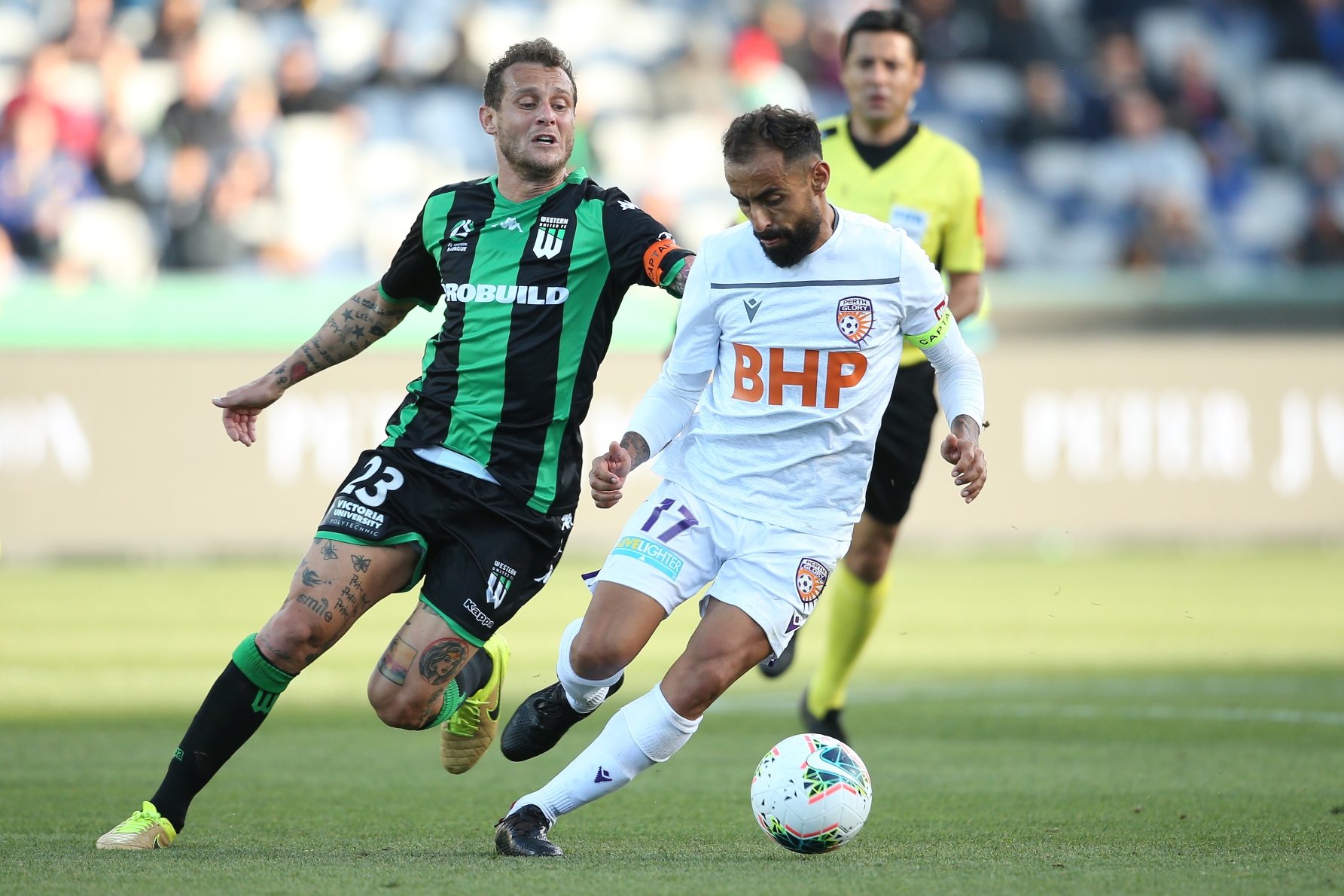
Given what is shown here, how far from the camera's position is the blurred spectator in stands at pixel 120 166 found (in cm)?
1574

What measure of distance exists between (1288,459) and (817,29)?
6.98 m

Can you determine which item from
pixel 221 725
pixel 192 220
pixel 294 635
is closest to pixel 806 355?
pixel 294 635

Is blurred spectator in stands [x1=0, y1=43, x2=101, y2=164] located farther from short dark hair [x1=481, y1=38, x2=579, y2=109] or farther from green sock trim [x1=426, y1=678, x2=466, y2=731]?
green sock trim [x1=426, y1=678, x2=466, y2=731]

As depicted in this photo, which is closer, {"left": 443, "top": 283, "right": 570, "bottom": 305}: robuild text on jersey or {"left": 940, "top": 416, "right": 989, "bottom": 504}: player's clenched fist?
{"left": 940, "top": 416, "right": 989, "bottom": 504}: player's clenched fist

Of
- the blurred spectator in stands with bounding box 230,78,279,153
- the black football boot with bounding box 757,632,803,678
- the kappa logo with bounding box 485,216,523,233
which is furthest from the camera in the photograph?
the blurred spectator in stands with bounding box 230,78,279,153

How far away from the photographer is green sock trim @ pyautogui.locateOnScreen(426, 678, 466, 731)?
210 inches

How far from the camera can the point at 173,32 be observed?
16734 mm

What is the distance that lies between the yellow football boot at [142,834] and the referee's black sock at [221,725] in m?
0.03

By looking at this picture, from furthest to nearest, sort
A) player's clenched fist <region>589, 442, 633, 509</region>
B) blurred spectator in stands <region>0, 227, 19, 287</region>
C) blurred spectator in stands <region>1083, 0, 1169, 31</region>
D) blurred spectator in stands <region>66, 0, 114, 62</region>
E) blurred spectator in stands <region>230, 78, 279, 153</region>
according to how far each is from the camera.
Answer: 1. blurred spectator in stands <region>1083, 0, 1169, 31</region>
2. blurred spectator in stands <region>66, 0, 114, 62</region>
3. blurred spectator in stands <region>230, 78, 279, 153</region>
4. blurred spectator in stands <region>0, 227, 19, 287</region>
5. player's clenched fist <region>589, 442, 633, 509</region>

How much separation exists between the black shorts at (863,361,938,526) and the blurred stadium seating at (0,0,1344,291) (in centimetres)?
777

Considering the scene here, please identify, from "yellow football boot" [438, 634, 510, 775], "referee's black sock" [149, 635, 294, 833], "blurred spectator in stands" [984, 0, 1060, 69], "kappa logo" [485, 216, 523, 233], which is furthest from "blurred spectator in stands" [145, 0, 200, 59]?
"referee's black sock" [149, 635, 294, 833]

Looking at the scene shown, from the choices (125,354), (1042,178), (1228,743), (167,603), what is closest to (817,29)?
(1042,178)

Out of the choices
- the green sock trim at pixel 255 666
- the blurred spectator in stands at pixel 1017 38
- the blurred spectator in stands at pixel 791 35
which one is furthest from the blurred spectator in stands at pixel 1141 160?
the green sock trim at pixel 255 666

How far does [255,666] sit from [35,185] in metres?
11.9
